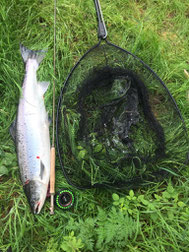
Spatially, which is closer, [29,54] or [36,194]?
[36,194]

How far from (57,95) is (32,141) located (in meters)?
0.64

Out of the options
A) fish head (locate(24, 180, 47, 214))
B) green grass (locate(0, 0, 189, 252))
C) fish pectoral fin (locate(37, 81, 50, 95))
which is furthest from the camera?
fish pectoral fin (locate(37, 81, 50, 95))

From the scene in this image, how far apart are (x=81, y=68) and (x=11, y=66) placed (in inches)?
32.7

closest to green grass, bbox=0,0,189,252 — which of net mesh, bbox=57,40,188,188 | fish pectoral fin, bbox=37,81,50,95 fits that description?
fish pectoral fin, bbox=37,81,50,95

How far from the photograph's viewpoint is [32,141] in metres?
2.14

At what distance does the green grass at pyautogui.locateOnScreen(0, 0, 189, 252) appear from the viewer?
197cm

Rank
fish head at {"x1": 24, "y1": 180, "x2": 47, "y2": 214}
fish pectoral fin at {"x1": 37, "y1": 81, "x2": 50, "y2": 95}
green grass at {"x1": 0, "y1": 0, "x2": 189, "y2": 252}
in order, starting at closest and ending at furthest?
green grass at {"x1": 0, "y1": 0, "x2": 189, "y2": 252}, fish head at {"x1": 24, "y1": 180, "x2": 47, "y2": 214}, fish pectoral fin at {"x1": 37, "y1": 81, "x2": 50, "y2": 95}

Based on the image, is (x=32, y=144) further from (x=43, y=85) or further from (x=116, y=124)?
(x=116, y=124)

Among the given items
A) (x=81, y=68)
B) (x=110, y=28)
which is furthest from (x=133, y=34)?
(x=81, y=68)

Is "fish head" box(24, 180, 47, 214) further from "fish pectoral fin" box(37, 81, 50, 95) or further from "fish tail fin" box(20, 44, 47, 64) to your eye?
"fish tail fin" box(20, 44, 47, 64)

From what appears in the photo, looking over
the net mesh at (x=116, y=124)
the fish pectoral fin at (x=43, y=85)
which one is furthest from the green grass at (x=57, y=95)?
the net mesh at (x=116, y=124)

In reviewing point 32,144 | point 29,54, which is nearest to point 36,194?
point 32,144

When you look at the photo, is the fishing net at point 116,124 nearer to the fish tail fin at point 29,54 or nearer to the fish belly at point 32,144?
the fish belly at point 32,144

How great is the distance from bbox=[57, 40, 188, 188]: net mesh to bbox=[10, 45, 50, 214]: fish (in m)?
0.18
